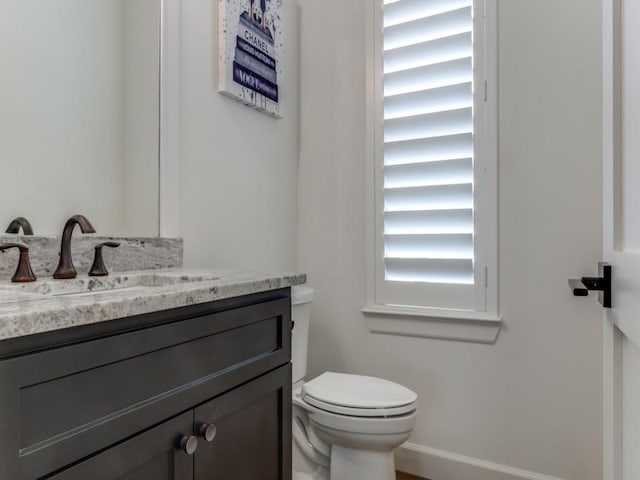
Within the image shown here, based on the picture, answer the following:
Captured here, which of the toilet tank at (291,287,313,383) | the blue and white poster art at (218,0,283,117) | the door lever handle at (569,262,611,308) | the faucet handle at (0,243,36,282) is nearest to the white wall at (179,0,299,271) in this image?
the blue and white poster art at (218,0,283,117)

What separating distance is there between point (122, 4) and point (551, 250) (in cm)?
179

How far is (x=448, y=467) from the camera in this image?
5.91 ft

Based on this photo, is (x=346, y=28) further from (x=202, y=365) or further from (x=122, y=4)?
(x=202, y=365)

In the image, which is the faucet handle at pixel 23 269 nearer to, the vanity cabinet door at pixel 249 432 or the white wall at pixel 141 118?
the white wall at pixel 141 118

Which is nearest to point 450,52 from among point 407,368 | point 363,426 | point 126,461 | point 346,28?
point 346,28

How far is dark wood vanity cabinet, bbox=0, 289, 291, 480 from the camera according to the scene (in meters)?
0.58

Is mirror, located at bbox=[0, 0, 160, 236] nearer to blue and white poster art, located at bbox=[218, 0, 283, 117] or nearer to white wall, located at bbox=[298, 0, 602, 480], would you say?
blue and white poster art, located at bbox=[218, 0, 283, 117]

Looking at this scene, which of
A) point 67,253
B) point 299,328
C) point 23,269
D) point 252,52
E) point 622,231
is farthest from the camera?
point 252,52

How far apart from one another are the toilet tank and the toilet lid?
0.09 meters

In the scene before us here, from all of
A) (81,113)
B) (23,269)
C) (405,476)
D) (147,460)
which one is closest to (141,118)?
(81,113)

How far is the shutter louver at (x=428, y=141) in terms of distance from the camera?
5.87ft

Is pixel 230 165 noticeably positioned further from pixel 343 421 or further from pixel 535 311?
pixel 535 311

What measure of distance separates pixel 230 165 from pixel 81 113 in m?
0.59

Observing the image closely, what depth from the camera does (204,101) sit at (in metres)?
1.59
